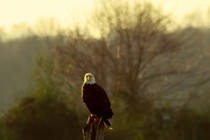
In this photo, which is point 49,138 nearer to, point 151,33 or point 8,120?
point 8,120

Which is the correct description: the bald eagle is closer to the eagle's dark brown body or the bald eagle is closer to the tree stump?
the eagle's dark brown body

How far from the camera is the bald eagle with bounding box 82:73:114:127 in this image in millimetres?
13096

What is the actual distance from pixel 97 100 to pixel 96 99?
2 cm

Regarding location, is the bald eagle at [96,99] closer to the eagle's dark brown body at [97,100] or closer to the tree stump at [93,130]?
the eagle's dark brown body at [97,100]

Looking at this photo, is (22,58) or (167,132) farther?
(22,58)

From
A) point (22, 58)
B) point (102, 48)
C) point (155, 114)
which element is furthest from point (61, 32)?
point (22, 58)

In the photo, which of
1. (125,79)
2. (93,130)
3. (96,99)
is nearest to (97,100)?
(96,99)

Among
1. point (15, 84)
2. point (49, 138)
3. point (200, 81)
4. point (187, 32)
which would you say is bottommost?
point (49, 138)

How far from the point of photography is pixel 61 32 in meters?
45.1

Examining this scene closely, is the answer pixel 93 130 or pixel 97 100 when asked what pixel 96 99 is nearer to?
pixel 97 100

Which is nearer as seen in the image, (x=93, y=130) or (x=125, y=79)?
(x=93, y=130)

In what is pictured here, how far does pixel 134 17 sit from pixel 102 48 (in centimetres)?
203

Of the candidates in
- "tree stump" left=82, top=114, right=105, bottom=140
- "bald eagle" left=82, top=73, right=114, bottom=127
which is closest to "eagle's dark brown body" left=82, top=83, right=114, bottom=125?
"bald eagle" left=82, top=73, right=114, bottom=127

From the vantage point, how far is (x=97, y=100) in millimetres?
13727
